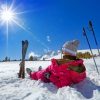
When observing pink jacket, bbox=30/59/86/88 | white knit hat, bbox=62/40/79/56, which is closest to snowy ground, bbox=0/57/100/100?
pink jacket, bbox=30/59/86/88

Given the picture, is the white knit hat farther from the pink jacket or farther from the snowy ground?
the snowy ground

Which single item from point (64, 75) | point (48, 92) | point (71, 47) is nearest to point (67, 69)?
point (64, 75)

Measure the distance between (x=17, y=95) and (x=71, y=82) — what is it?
2.28 metres

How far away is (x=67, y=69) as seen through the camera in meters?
7.87

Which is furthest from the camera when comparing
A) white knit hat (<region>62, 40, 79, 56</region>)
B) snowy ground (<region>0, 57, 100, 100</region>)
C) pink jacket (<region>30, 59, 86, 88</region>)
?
white knit hat (<region>62, 40, 79, 56</region>)

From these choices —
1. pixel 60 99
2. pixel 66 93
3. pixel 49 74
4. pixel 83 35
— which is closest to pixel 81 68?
pixel 49 74

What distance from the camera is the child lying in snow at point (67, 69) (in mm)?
7852

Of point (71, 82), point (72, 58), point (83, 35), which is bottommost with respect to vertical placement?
point (71, 82)

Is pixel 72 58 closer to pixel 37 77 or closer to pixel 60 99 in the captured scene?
pixel 37 77

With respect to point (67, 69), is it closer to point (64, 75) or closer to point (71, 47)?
point (64, 75)

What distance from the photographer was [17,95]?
632cm

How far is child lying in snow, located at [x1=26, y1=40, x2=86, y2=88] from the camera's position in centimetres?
785

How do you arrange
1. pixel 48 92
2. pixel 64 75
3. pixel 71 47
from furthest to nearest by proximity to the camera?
pixel 71 47 → pixel 64 75 → pixel 48 92

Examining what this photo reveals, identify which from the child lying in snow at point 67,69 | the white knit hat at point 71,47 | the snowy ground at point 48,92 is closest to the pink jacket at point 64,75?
the child lying in snow at point 67,69
